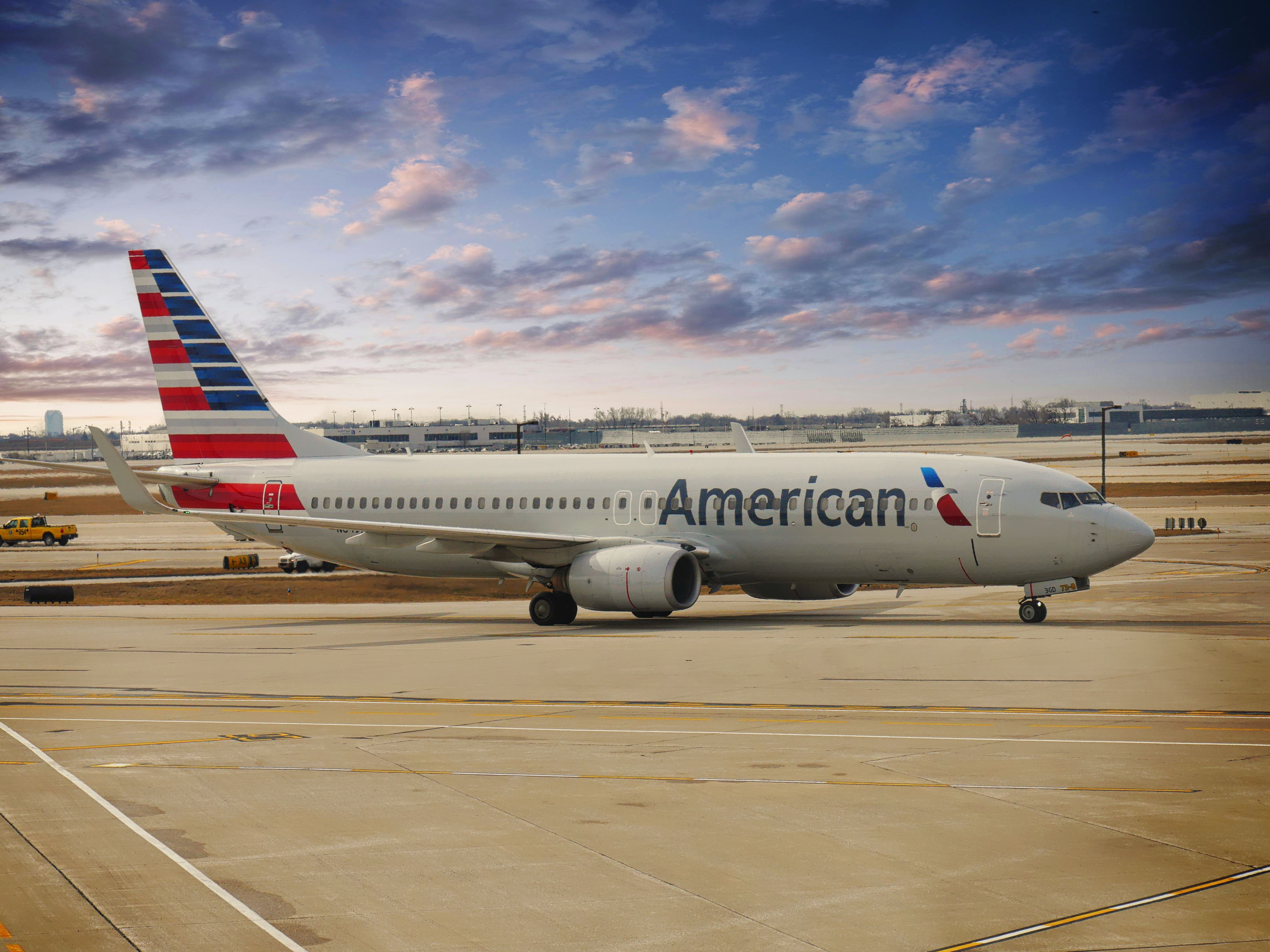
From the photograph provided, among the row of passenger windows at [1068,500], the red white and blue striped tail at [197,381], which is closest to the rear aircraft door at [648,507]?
the row of passenger windows at [1068,500]

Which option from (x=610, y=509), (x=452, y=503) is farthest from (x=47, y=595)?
(x=610, y=509)

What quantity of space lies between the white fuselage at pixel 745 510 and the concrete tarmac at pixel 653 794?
3313 millimetres

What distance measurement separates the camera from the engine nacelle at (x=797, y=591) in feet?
127

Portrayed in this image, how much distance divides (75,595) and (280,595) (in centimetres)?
860

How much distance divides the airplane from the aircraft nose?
6 cm

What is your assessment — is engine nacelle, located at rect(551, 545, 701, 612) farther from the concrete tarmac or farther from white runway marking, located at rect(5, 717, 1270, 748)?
white runway marking, located at rect(5, 717, 1270, 748)

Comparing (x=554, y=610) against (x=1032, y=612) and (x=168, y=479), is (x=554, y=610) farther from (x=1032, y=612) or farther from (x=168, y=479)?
(x=168, y=479)

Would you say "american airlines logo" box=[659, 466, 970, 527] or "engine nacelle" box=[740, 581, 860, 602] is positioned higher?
"american airlines logo" box=[659, 466, 970, 527]

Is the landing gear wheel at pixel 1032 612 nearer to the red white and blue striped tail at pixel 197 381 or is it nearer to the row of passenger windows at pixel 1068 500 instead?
the row of passenger windows at pixel 1068 500

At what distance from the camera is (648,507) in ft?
127

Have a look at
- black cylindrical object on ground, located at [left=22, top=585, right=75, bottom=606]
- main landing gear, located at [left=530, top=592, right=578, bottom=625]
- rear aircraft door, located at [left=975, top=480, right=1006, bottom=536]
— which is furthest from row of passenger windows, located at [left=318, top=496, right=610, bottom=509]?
black cylindrical object on ground, located at [left=22, top=585, right=75, bottom=606]

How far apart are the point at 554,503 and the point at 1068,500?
16.1m

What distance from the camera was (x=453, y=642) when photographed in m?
33.5

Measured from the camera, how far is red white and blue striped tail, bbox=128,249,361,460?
45625 mm
